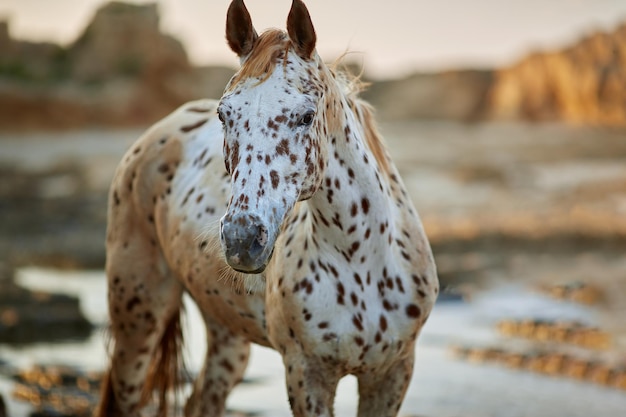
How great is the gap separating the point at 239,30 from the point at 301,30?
9.1 inches

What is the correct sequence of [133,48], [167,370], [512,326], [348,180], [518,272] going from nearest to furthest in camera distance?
[348,180], [167,370], [512,326], [518,272], [133,48]

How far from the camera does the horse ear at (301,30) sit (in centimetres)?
266

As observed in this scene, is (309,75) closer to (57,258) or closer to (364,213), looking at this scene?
(364,213)

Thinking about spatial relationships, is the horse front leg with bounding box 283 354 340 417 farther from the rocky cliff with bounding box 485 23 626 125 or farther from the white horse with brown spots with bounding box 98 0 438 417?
the rocky cliff with bounding box 485 23 626 125

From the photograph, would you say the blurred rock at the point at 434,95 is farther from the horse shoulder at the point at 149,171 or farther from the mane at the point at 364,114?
the mane at the point at 364,114

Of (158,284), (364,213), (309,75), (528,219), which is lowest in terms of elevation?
(528,219)

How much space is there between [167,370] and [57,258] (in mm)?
7770

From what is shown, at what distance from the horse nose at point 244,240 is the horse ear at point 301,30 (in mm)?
594

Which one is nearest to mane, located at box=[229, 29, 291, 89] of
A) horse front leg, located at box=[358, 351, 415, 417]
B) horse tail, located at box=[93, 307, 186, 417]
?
horse front leg, located at box=[358, 351, 415, 417]

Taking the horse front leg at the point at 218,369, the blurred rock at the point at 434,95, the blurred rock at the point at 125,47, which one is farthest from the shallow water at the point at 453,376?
the blurred rock at the point at 434,95

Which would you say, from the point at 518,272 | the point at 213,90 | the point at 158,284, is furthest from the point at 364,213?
the point at 213,90

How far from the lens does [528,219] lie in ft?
41.0

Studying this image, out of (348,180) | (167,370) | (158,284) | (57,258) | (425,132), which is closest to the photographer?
(348,180)

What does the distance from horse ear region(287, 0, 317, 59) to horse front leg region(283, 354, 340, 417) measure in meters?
1.04
